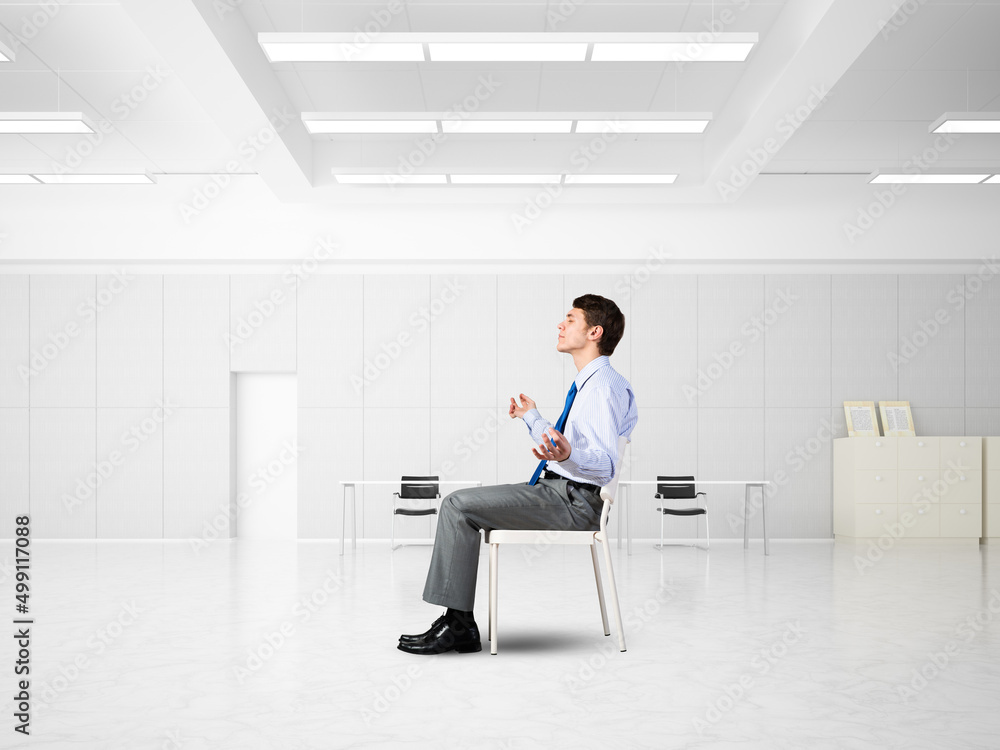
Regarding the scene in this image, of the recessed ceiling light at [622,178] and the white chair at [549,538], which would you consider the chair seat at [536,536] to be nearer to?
the white chair at [549,538]

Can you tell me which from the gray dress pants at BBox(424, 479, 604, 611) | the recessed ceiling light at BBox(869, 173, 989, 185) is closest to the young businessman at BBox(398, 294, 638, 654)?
the gray dress pants at BBox(424, 479, 604, 611)

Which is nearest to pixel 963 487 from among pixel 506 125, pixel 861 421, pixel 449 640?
pixel 861 421

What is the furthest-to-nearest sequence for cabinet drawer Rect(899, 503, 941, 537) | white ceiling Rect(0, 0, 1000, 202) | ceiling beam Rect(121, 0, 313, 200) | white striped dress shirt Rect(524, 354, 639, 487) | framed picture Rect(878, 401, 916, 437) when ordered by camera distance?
framed picture Rect(878, 401, 916, 437) → cabinet drawer Rect(899, 503, 941, 537) → white ceiling Rect(0, 0, 1000, 202) → ceiling beam Rect(121, 0, 313, 200) → white striped dress shirt Rect(524, 354, 639, 487)

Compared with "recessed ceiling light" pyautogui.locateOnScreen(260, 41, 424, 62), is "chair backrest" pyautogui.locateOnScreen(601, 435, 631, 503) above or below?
below

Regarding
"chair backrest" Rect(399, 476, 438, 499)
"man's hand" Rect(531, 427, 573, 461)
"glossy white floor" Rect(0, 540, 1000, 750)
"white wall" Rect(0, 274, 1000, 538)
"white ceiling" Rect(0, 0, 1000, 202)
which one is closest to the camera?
"glossy white floor" Rect(0, 540, 1000, 750)

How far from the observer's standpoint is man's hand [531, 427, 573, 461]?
9.87 ft

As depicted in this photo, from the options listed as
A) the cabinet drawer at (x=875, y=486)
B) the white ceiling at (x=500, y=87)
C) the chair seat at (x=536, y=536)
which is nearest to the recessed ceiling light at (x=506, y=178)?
the white ceiling at (x=500, y=87)

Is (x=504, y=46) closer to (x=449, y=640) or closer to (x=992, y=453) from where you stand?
(x=449, y=640)

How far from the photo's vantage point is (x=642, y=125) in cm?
643

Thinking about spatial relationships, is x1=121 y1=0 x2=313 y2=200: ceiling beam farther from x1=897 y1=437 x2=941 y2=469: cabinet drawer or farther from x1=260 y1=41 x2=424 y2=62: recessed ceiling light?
x1=897 y1=437 x2=941 y2=469: cabinet drawer

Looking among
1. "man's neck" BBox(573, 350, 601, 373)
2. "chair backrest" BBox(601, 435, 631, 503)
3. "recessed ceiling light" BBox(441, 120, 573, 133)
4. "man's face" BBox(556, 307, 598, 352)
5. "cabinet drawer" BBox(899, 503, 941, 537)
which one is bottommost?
"cabinet drawer" BBox(899, 503, 941, 537)

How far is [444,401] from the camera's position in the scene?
955 cm

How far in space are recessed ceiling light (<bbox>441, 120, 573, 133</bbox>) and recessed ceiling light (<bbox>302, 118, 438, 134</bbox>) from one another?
160mm

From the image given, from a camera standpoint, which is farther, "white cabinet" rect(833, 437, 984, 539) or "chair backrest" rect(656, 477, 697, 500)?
"white cabinet" rect(833, 437, 984, 539)
